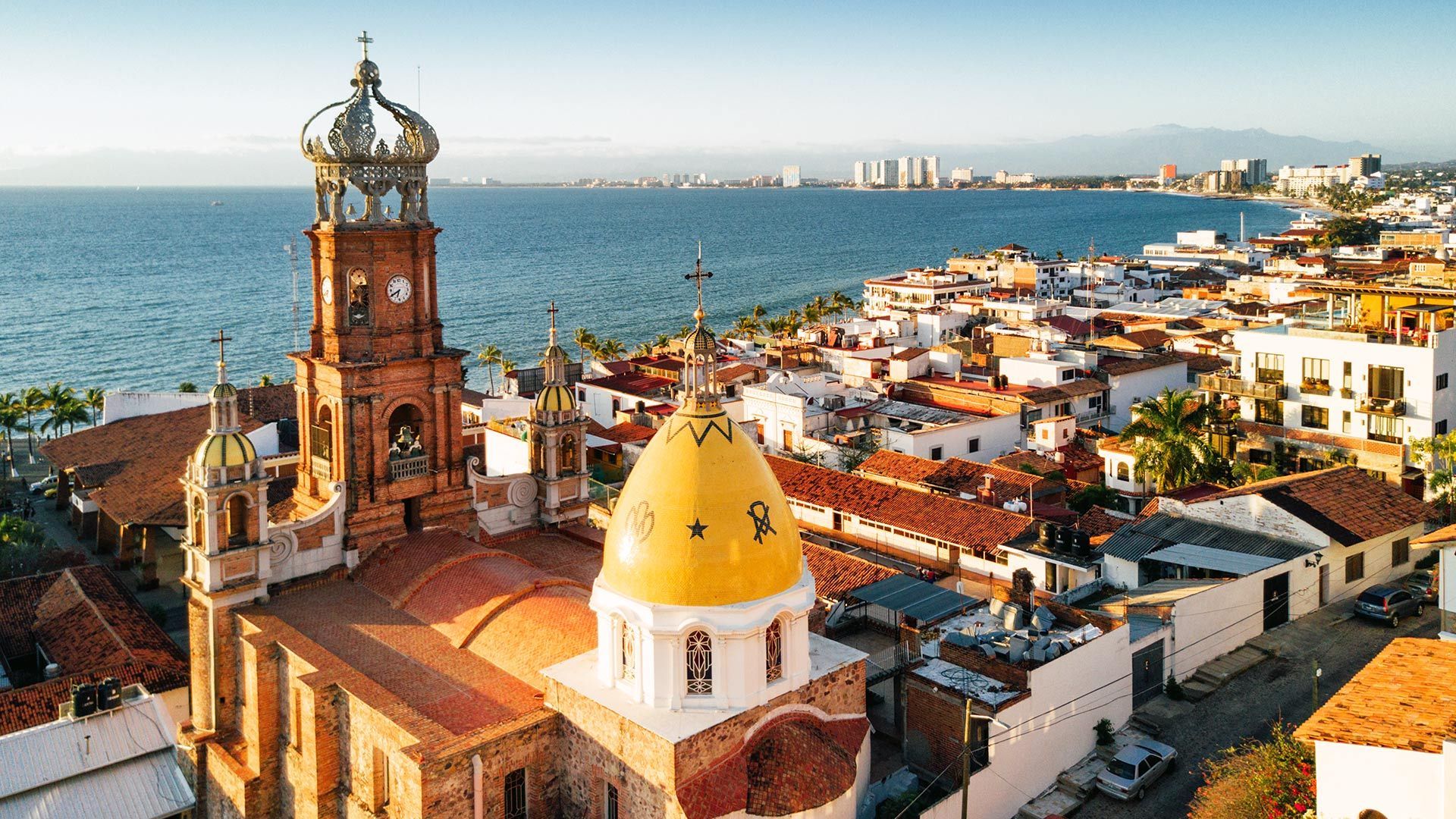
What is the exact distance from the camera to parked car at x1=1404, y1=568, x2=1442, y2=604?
101 ft

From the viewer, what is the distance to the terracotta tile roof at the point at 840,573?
99.2ft

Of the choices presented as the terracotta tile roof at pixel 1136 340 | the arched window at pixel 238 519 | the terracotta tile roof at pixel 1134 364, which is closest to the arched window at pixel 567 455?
the arched window at pixel 238 519

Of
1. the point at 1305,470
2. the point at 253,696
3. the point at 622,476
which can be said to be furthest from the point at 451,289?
the point at 253,696

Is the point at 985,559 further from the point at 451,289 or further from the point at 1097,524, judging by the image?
the point at 451,289

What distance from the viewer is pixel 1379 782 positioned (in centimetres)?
1708

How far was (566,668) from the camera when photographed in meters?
20.6

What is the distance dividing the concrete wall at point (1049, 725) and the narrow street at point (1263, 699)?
1150 mm

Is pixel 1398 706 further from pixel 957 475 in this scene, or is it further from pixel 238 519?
pixel 957 475

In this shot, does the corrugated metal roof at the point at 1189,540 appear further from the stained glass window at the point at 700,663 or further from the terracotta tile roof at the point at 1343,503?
the stained glass window at the point at 700,663

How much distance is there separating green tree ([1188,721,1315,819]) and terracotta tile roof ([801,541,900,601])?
36.1 ft

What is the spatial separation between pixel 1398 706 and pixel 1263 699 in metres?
9.31

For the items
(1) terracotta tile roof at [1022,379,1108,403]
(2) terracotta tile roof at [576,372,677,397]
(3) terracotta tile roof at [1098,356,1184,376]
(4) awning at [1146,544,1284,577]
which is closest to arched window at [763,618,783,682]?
(4) awning at [1146,544,1284,577]

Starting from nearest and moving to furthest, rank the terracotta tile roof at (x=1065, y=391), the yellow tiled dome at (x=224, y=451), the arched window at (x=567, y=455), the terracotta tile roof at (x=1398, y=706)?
the terracotta tile roof at (x=1398, y=706), the yellow tiled dome at (x=224, y=451), the arched window at (x=567, y=455), the terracotta tile roof at (x=1065, y=391)

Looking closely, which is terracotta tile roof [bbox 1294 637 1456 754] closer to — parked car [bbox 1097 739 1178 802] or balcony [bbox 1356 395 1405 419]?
parked car [bbox 1097 739 1178 802]
